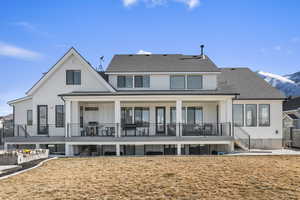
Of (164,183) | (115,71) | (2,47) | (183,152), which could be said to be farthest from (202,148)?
(2,47)

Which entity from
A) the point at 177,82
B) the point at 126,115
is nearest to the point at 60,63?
the point at 126,115

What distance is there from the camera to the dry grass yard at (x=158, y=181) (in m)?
8.03

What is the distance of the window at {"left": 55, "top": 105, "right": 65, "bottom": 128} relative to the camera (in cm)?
1983

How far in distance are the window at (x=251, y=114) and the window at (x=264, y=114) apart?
398 mm

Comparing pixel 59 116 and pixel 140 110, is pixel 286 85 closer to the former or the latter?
pixel 140 110

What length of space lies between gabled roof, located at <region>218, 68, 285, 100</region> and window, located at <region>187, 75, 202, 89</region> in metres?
1.98

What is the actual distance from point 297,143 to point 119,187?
18.3 metres

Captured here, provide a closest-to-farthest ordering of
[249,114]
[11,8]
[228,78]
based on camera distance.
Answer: [11,8] < [249,114] < [228,78]

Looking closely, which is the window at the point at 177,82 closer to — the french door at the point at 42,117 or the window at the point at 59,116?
the window at the point at 59,116

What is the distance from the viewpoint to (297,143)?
2133 cm

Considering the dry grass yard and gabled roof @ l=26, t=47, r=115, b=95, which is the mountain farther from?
the dry grass yard

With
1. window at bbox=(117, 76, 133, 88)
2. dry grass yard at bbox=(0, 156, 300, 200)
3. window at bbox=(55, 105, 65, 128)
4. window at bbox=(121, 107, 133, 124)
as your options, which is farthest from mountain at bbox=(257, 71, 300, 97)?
dry grass yard at bbox=(0, 156, 300, 200)

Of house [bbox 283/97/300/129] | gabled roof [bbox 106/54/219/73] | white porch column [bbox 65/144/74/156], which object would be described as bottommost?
white porch column [bbox 65/144/74/156]

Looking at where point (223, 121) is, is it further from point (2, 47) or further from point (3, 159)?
point (2, 47)
